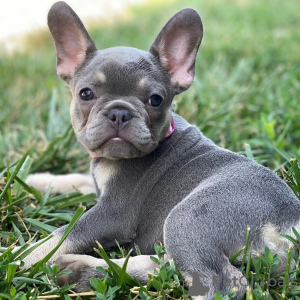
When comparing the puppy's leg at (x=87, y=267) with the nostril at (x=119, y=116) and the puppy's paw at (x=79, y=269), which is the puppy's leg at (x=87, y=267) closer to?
the puppy's paw at (x=79, y=269)

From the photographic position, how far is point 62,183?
5141mm

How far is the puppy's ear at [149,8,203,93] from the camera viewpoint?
13.7 feet

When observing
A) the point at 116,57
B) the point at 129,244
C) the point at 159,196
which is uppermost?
the point at 116,57

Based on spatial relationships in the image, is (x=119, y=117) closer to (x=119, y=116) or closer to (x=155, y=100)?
(x=119, y=116)

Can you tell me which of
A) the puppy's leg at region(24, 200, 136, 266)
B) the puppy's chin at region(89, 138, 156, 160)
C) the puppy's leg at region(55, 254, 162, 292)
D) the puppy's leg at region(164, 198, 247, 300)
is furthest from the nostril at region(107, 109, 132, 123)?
the puppy's leg at region(55, 254, 162, 292)

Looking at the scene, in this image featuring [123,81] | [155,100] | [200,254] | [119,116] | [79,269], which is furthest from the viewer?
[155,100]

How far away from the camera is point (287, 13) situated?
13.5 m

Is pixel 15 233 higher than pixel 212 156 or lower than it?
lower

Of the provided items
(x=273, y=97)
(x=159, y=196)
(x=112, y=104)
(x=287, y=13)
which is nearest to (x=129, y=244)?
(x=159, y=196)

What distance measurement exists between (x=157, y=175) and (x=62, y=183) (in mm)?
1429

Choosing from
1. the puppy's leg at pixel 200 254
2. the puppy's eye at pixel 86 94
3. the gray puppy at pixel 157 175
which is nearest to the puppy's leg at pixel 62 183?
the gray puppy at pixel 157 175

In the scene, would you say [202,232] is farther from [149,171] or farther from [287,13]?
[287,13]

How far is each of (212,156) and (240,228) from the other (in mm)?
792

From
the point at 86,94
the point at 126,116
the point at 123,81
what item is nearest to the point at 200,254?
the point at 126,116
